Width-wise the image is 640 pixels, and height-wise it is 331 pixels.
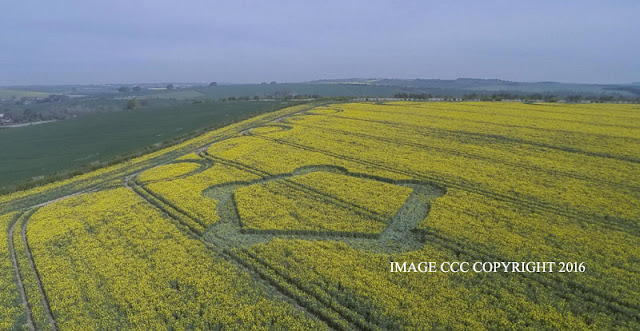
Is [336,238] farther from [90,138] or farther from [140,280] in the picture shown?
[90,138]

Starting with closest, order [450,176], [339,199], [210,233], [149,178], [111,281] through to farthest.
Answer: [111,281] < [210,233] < [339,199] < [450,176] < [149,178]

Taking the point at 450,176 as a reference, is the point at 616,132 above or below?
above

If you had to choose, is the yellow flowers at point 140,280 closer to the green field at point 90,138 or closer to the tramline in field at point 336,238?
the tramline in field at point 336,238

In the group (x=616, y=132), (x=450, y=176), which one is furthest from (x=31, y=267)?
(x=616, y=132)

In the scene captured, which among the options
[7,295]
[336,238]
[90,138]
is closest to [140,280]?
[7,295]

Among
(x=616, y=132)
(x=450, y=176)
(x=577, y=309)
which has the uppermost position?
(x=616, y=132)

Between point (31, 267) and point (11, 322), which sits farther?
point (31, 267)

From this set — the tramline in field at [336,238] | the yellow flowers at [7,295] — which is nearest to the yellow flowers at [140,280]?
the tramline in field at [336,238]

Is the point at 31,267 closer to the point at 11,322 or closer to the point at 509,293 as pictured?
the point at 11,322

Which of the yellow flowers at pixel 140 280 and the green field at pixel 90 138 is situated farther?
the green field at pixel 90 138
